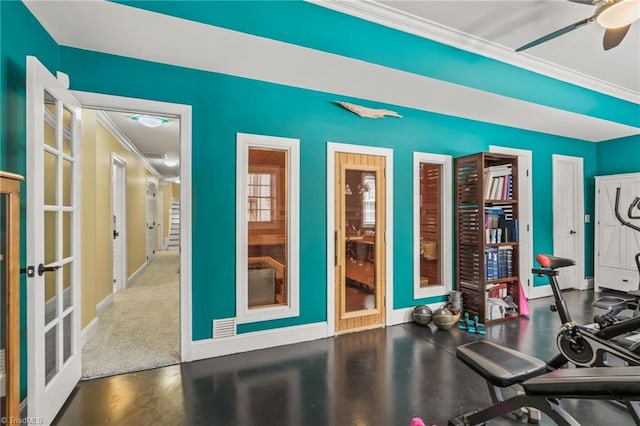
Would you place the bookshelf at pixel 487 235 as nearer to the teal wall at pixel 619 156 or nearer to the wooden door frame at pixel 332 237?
the wooden door frame at pixel 332 237

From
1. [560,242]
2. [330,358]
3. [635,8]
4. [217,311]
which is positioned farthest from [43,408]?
[560,242]

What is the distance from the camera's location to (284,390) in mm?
2271

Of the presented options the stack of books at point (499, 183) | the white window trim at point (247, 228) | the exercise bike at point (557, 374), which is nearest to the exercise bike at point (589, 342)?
the exercise bike at point (557, 374)

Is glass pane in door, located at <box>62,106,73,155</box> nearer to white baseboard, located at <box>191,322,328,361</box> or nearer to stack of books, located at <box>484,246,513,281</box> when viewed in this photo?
white baseboard, located at <box>191,322,328,361</box>

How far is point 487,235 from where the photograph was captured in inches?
149

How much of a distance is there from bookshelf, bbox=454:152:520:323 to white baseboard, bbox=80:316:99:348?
14.3 ft

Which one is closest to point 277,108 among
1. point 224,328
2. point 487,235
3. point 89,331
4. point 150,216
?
point 224,328

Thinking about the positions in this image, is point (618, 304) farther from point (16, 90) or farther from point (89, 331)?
point (89, 331)

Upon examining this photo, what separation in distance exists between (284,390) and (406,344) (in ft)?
4.68

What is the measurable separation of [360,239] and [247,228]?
135 centimetres

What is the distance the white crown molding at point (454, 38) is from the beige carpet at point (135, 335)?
3354 mm

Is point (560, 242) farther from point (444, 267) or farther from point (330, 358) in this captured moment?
point (330, 358)

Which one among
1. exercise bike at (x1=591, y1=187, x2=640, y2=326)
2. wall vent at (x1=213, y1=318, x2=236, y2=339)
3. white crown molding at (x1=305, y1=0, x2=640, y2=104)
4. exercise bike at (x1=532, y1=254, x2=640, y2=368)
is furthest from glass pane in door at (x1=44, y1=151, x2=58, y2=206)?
exercise bike at (x1=591, y1=187, x2=640, y2=326)

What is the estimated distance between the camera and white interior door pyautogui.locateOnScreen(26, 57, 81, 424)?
1.66 m
